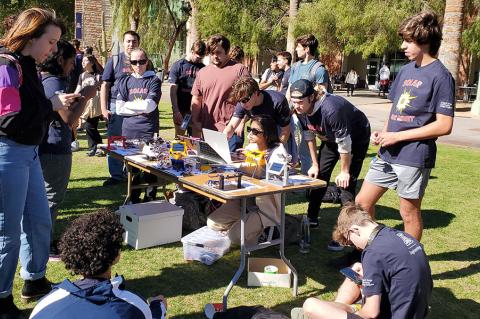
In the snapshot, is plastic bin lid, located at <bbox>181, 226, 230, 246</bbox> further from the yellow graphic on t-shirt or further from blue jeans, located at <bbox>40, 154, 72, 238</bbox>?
the yellow graphic on t-shirt

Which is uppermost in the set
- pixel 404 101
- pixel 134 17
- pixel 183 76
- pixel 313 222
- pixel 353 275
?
pixel 134 17

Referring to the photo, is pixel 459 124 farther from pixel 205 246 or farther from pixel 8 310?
pixel 8 310

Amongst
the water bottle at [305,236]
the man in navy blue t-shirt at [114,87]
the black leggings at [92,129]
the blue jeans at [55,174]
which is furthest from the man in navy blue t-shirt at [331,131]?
the black leggings at [92,129]

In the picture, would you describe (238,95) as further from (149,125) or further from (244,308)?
(244,308)

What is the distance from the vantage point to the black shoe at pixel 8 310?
2.79m

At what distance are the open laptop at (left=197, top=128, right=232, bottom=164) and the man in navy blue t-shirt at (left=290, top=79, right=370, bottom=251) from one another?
2.28 ft

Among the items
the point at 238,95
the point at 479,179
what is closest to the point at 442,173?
the point at 479,179

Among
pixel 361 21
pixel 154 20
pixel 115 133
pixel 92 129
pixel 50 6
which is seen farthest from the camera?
pixel 50 6

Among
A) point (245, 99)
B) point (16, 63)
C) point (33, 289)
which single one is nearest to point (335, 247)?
point (245, 99)

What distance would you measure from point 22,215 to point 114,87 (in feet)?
10.4

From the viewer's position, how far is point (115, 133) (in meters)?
6.29

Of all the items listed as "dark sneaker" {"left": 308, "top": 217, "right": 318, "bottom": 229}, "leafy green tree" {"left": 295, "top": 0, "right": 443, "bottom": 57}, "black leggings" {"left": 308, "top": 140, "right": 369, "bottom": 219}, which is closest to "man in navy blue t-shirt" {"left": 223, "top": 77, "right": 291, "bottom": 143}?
"black leggings" {"left": 308, "top": 140, "right": 369, "bottom": 219}

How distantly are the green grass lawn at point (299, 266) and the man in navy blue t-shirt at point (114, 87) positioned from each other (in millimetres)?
266

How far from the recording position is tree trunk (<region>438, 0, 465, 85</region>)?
1316cm
